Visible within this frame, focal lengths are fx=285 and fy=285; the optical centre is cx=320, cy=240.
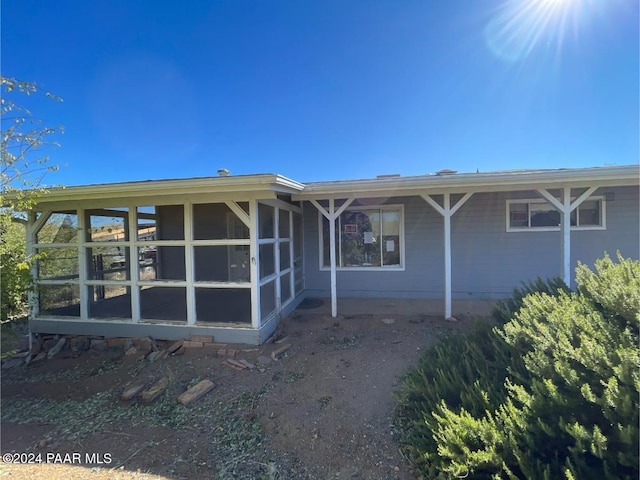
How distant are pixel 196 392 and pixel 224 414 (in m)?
0.58

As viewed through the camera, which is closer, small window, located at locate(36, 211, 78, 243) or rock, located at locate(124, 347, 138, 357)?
rock, located at locate(124, 347, 138, 357)

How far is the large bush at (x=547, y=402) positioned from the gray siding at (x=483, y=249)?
3.81 m

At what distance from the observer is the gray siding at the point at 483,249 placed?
247 inches

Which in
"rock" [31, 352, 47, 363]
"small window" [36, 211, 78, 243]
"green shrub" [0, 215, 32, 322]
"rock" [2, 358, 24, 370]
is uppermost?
"small window" [36, 211, 78, 243]

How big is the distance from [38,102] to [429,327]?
6.95m

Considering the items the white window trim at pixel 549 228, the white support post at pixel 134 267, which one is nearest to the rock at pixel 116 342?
the white support post at pixel 134 267

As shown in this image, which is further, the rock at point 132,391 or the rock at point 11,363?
the rock at point 11,363

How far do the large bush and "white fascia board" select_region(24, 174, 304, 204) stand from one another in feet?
10.3

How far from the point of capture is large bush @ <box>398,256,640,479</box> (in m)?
1.65

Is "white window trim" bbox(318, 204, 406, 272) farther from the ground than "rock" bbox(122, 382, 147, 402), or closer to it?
farther from the ground

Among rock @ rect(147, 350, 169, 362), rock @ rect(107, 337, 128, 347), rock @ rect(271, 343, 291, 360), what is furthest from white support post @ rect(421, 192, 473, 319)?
rock @ rect(107, 337, 128, 347)

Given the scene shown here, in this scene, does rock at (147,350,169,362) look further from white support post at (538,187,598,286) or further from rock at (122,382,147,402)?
white support post at (538,187,598,286)

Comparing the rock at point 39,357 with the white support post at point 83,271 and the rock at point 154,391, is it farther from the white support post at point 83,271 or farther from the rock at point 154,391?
the rock at point 154,391

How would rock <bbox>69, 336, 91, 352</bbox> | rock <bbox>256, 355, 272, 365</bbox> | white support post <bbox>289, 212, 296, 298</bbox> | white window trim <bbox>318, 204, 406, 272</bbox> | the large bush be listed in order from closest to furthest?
the large bush → rock <bbox>256, 355, 272, 365</bbox> → rock <bbox>69, 336, 91, 352</bbox> → white support post <bbox>289, 212, 296, 298</bbox> → white window trim <bbox>318, 204, 406, 272</bbox>
